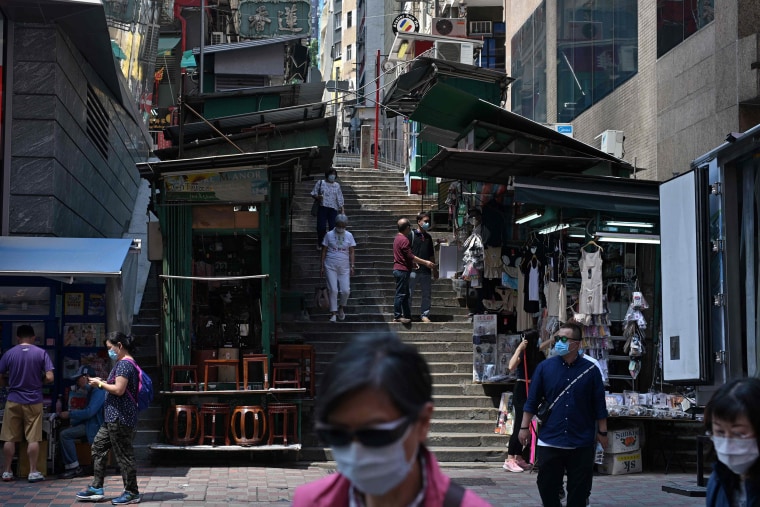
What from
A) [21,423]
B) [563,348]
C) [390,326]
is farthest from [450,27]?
[563,348]

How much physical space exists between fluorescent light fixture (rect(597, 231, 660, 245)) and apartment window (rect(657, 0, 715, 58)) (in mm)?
3117

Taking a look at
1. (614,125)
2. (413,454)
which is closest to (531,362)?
(614,125)

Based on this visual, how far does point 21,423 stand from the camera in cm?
1247

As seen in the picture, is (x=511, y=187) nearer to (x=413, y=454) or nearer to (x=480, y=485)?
(x=480, y=485)

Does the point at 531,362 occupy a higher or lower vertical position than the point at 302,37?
lower

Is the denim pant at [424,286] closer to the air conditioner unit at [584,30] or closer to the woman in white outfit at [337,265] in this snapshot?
the woman in white outfit at [337,265]

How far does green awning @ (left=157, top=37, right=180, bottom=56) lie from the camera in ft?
107

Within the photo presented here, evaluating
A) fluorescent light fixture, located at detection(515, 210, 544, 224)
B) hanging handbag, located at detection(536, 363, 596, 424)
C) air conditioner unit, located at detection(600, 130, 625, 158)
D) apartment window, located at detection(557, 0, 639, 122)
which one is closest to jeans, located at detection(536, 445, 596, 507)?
hanging handbag, located at detection(536, 363, 596, 424)

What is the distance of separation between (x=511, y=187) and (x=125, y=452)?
223 inches

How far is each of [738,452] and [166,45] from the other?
30.7 metres

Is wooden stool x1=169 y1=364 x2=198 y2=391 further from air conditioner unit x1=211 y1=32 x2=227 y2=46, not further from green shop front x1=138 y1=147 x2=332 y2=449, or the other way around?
air conditioner unit x1=211 y1=32 x2=227 y2=46

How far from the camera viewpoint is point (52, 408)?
13.3 metres

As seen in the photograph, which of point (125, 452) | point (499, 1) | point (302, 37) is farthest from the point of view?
point (499, 1)

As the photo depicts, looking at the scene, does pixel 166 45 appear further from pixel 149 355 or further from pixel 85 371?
pixel 85 371
